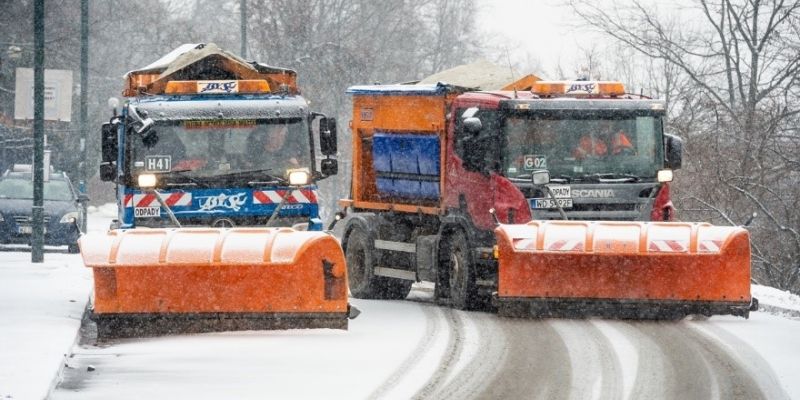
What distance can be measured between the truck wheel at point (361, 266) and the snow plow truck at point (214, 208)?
3263 mm

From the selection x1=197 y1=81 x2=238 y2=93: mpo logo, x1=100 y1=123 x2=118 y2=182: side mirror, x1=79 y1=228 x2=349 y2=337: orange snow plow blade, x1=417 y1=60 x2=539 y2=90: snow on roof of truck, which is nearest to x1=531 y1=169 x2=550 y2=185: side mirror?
x1=417 y1=60 x2=539 y2=90: snow on roof of truck

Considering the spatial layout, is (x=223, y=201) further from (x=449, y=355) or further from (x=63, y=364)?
(x=63, y=364)

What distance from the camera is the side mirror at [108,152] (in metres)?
16.4

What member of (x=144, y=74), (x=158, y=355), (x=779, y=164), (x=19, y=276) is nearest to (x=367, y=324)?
(x=158, y=355)

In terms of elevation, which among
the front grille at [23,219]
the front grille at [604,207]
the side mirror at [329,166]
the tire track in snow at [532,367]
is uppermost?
the side mirror at [329,166]

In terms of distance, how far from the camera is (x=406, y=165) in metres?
19.6

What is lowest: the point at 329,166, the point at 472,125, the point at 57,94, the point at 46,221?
the point at 46,221

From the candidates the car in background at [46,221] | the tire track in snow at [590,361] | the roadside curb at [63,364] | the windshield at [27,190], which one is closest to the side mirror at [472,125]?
the tire track in snow at [590,361]

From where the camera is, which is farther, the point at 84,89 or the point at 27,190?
the point at 84,89

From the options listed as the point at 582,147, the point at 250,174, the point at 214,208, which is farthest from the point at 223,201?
the point at 582,147

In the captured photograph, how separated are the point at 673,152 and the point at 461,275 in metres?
2.86

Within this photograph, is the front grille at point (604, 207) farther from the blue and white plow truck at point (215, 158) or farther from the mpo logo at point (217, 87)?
the mpo logo at point (217, 87)

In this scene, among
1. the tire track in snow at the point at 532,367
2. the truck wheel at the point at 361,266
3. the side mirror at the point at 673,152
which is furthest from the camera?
the truck wheel at the point at 361,266

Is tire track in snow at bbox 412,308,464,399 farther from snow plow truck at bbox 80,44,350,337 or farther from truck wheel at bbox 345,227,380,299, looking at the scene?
truck wheel at bbox 345,227,380,299
